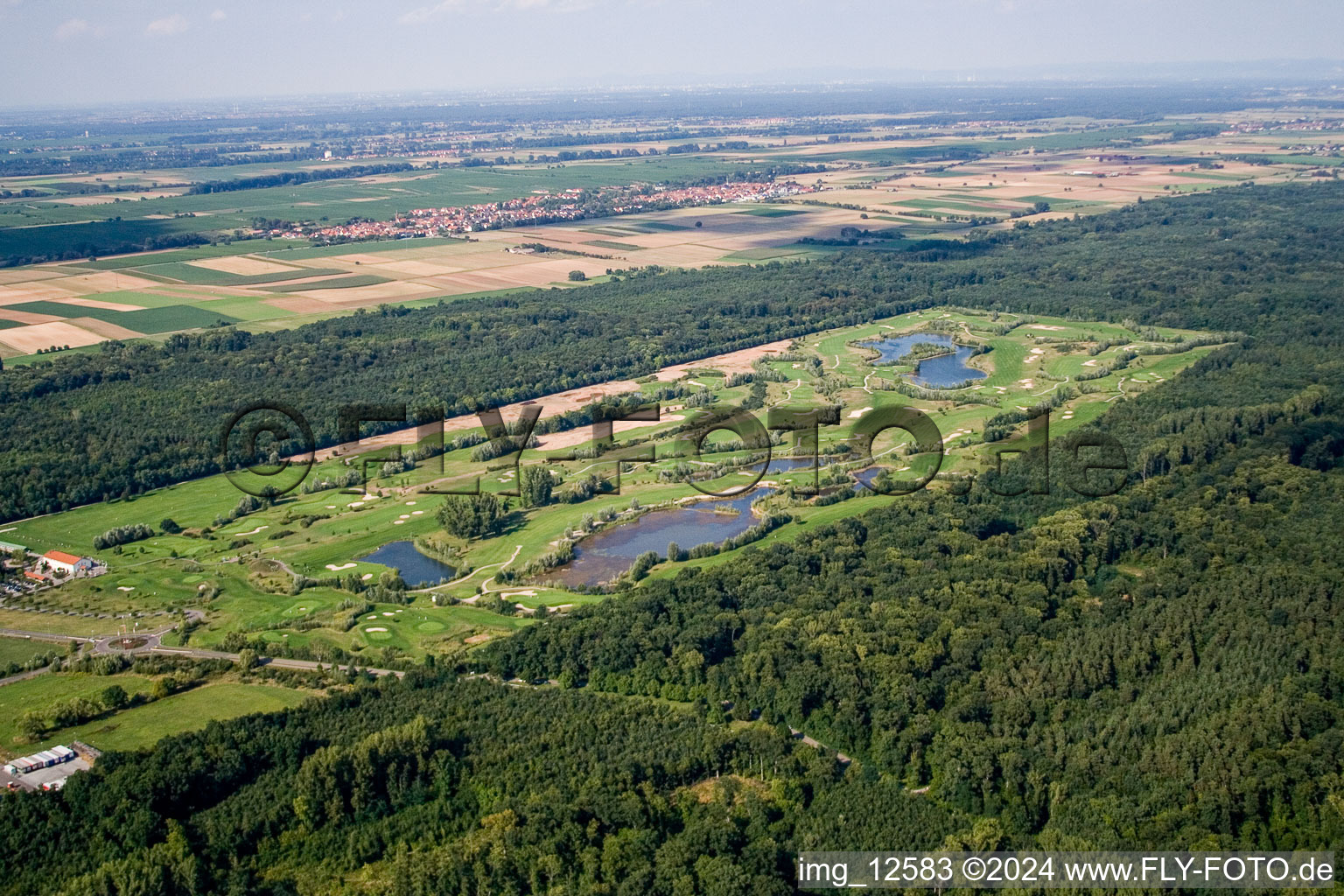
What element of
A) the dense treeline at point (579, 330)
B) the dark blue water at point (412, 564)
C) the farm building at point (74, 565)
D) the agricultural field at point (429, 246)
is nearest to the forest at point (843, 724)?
the dense treeline at point (579, 330)

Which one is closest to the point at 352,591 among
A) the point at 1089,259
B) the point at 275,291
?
the point at 275,291

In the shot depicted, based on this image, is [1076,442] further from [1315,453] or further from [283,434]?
[283,434]

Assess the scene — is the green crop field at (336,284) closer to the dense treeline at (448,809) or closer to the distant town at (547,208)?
the distant town at (547,208)

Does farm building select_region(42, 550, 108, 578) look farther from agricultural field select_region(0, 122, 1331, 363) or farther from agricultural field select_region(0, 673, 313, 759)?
agricultural field select_region(0, 122, 1331, 363)

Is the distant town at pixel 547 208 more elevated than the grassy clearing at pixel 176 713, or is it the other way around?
the distant town at pixel 547 208

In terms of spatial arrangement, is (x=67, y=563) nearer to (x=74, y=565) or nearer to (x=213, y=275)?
(x=74, y=565)

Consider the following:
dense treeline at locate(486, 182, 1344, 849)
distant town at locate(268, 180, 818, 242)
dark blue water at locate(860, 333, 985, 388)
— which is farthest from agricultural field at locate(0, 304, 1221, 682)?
distant town at locate(268, 180, 818, 242)

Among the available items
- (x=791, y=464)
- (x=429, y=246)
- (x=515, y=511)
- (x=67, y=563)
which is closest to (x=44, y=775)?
(x=67, y=563)
